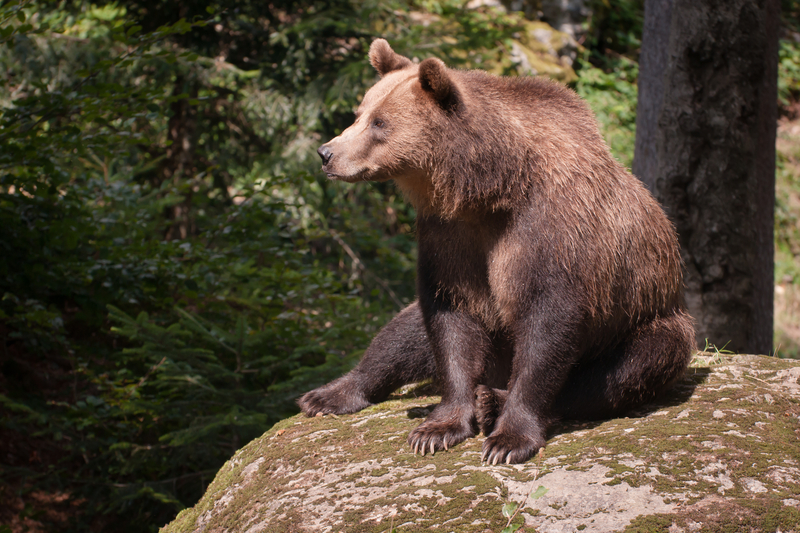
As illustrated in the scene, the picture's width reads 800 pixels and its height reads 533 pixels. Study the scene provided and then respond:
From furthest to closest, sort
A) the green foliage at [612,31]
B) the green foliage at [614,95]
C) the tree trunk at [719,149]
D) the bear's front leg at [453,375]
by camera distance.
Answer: the green foliage at [612,31] < the green foliage at [614,95] < the tree trunk at [719,149] < the bear's front leg at [453,375]

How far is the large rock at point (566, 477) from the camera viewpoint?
2250 millimetres

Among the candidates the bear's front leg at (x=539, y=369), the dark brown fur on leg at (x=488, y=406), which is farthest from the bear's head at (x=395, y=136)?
the dark brown fur on leg at (x=488, y=406)

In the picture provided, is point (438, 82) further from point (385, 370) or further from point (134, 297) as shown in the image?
point (134, 297)

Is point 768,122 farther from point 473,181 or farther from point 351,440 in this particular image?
point 351,440

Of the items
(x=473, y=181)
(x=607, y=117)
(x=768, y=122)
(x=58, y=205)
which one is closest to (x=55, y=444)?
(x=58, y=205)

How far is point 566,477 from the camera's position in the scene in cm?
246

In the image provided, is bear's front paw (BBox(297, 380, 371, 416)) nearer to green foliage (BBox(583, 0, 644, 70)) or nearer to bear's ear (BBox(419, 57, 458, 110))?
bear's ear (BBox(419, 57, 458, 110))

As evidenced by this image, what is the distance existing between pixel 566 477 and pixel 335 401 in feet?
5.22

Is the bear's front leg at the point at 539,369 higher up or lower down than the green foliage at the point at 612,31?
lower down

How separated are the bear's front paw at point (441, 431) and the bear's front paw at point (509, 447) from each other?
0.69 ft

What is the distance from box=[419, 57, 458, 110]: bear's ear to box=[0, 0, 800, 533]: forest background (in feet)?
5.23

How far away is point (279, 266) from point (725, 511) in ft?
12.2

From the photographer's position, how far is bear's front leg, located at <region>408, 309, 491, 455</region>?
2.93 meters

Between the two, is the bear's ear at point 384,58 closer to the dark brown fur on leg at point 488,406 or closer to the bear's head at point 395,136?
the bear's head at point 395,136
